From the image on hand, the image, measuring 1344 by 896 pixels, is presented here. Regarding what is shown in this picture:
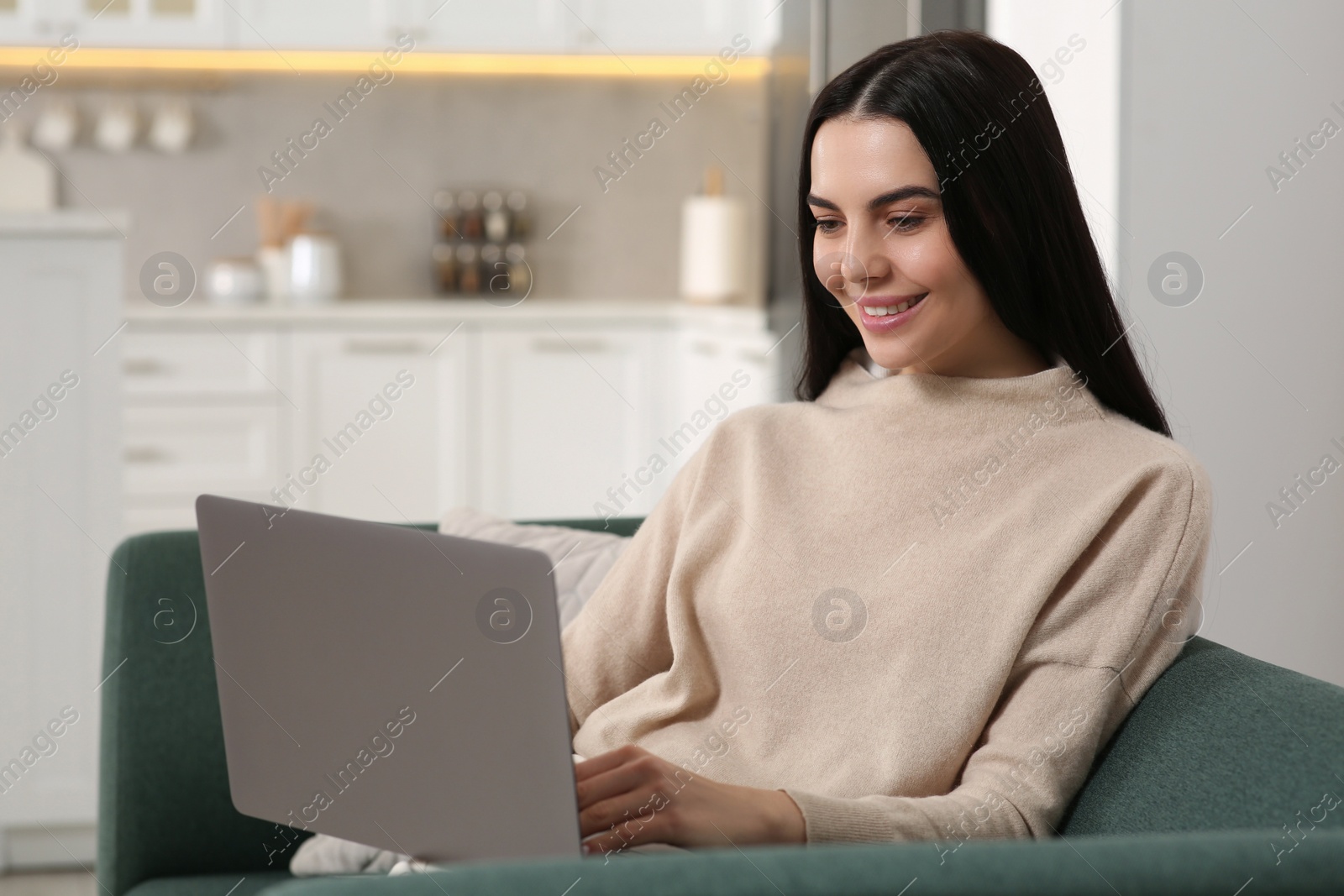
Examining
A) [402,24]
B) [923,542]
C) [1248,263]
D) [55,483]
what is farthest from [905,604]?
[402,24]

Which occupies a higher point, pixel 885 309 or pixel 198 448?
pixel 885 309

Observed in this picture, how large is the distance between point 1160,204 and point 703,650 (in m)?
0.83

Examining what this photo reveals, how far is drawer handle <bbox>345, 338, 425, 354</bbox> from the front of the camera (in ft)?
12.5

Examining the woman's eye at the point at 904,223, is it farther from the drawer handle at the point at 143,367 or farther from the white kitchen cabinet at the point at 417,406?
the drawer handle at the point at 143,367

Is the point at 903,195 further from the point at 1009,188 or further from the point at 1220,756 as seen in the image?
the point at 1220,756

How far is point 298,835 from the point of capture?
1401mm

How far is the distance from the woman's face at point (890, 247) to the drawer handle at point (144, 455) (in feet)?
9.81

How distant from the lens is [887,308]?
3.65 feet

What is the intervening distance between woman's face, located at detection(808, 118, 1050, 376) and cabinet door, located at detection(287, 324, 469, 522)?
2786 millimetres

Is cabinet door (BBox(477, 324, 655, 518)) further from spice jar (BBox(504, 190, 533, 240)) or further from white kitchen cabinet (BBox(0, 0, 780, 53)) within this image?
white kitchen cabinet (BBox(0, 0, 780, 53))

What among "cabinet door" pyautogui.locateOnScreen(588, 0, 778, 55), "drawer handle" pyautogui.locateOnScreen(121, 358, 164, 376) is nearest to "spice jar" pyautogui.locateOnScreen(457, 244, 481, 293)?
"cabinet door" pyautogui.locateOnScreen(588, 0, 778, 55)

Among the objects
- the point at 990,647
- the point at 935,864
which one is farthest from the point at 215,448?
the point at 935,864

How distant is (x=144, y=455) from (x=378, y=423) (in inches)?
25.8

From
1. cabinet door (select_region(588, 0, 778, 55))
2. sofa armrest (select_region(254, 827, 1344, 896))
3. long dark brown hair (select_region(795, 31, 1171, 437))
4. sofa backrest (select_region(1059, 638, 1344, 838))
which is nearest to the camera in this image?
sofa armrest (select_region(254, 827, 1344, 896))
